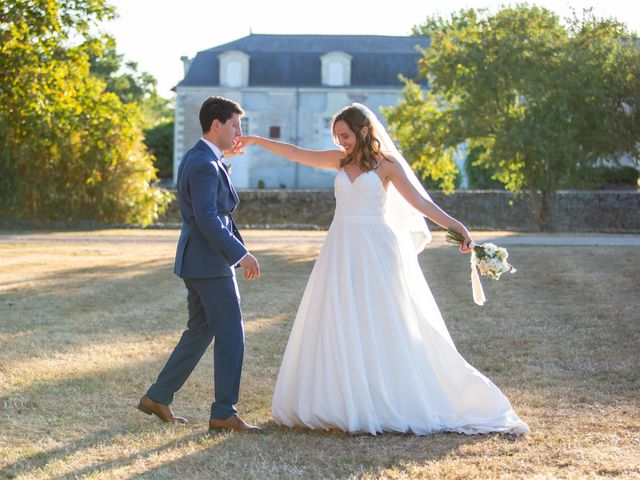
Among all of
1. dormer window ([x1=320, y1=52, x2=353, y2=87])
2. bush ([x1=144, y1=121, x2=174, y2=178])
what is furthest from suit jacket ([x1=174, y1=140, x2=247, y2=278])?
bush ([x1=144, y1=121, x2=174, y2=178])

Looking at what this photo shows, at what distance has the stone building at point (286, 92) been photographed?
48656 mm

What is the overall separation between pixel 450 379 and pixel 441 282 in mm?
8703

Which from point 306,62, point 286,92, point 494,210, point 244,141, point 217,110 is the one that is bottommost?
point 494,210

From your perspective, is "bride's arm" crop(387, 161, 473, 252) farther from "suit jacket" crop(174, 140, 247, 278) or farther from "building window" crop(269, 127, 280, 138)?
"building window" crop(269, 127, 280, 138)

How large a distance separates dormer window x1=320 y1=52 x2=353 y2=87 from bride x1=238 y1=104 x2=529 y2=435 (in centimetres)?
4287

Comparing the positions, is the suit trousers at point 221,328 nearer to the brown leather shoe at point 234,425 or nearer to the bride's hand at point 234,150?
the brown leather shoe at point 234,425

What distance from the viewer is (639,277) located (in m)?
14.9

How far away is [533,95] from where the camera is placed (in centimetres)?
2736

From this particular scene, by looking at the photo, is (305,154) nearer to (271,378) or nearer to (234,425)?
(234,425)

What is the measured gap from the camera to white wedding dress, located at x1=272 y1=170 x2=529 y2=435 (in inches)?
235

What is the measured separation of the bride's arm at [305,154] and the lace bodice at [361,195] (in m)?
0.20

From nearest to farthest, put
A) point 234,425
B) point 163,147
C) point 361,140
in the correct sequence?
1. point 234,425
2. point 361,140
3. point 163,147

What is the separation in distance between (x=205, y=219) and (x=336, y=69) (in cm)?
4378

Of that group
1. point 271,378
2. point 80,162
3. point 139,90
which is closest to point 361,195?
point 271,378
